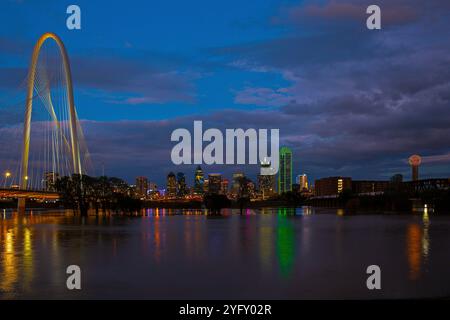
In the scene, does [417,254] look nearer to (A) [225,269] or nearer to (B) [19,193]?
(A) [225,269]

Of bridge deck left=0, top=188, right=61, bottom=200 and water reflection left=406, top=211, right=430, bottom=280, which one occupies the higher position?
bridge deck left=0, top=188, right=61, bottom=200

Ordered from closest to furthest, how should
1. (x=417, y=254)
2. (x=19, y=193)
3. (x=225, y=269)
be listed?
(x=225, y=269) < (x=417, y=254) < (x=19, y=193)

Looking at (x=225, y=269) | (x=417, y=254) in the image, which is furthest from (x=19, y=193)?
(x=417, y=254)

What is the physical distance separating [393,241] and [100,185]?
121 metres

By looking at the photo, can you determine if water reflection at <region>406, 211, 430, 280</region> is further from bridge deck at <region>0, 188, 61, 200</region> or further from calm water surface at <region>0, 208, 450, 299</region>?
bridge deck at <region>0, 188, 61, 200</region>

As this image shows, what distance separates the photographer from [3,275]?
84.1ft

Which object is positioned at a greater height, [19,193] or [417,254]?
[19,193]

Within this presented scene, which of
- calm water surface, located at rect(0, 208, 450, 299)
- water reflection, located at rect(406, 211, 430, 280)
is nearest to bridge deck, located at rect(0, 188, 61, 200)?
calm water surface, located at rect(0, 208, 450, 299)

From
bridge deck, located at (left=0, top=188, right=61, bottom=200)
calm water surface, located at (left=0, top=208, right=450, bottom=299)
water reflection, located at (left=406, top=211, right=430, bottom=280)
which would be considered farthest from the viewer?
bridge deck, located at (left=0, top=188, right=61, bottom=200)

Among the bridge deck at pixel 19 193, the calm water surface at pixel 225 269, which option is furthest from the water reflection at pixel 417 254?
the bridge deck at pixel 19 193

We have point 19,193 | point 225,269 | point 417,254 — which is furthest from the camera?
point 19,193

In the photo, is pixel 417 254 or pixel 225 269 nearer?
pixel 225 269

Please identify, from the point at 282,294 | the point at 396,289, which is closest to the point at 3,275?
the point at 282,294
